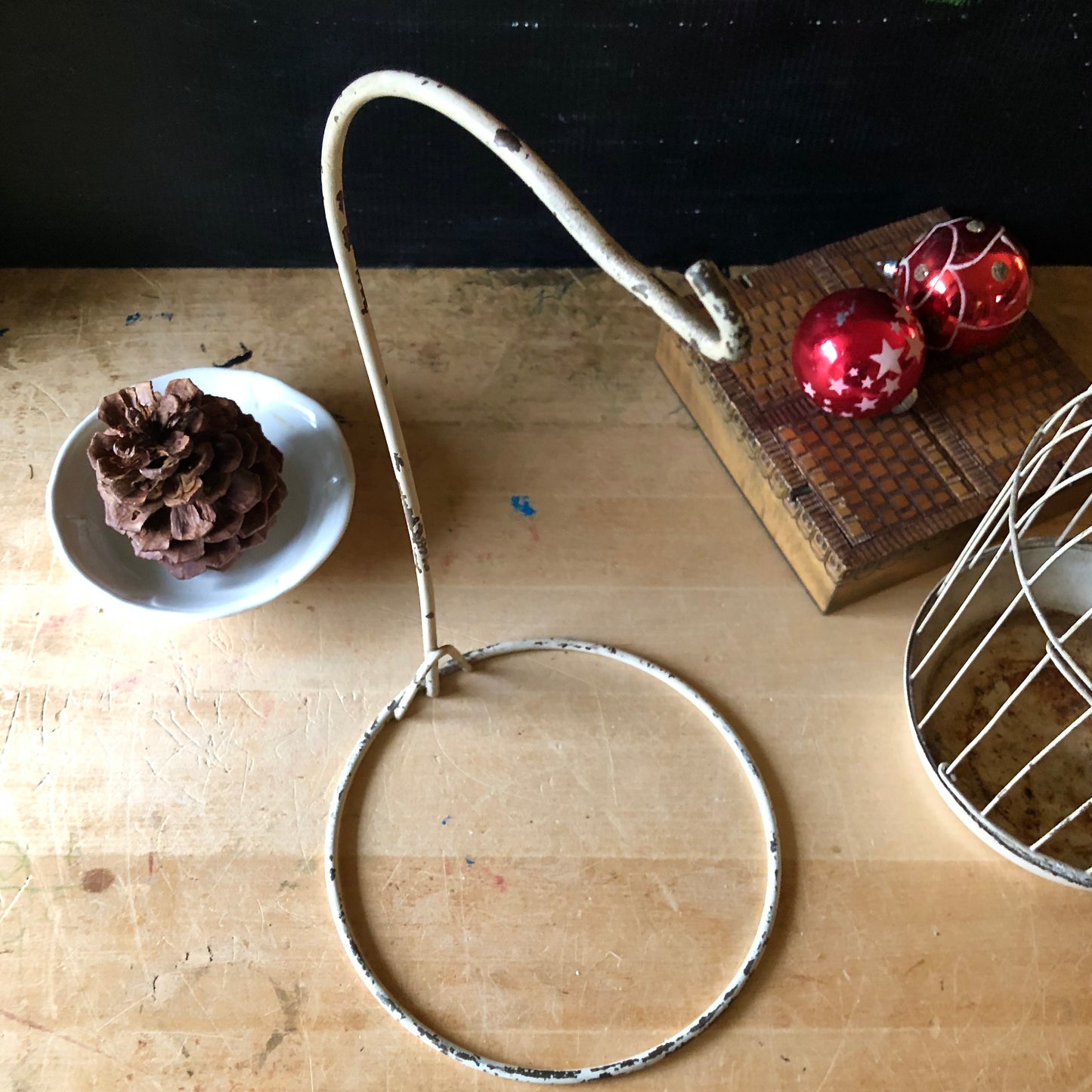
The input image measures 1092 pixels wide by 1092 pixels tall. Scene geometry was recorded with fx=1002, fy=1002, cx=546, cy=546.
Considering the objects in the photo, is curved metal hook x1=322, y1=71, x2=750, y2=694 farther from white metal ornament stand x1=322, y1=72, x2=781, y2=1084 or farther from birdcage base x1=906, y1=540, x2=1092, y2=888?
birdcage base x1=906, y1=540, x2=1092, y2=888

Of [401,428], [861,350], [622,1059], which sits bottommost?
[622,1059]

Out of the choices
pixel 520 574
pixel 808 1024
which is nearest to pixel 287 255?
pixel 520 574

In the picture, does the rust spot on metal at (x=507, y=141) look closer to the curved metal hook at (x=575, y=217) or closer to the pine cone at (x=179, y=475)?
the curved metal hook at (x=575, y=217)

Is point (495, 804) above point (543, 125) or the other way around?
the other way around

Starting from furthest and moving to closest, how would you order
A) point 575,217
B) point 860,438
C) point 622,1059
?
point 860,438 < point 622,1059 < point 575,217

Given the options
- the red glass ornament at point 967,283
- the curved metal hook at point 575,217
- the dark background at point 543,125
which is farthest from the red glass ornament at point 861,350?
the curved metal hook at point 575,217

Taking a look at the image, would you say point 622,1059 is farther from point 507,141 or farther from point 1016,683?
point 507,141

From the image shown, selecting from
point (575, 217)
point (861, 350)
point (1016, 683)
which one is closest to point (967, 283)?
point (861, 350)
